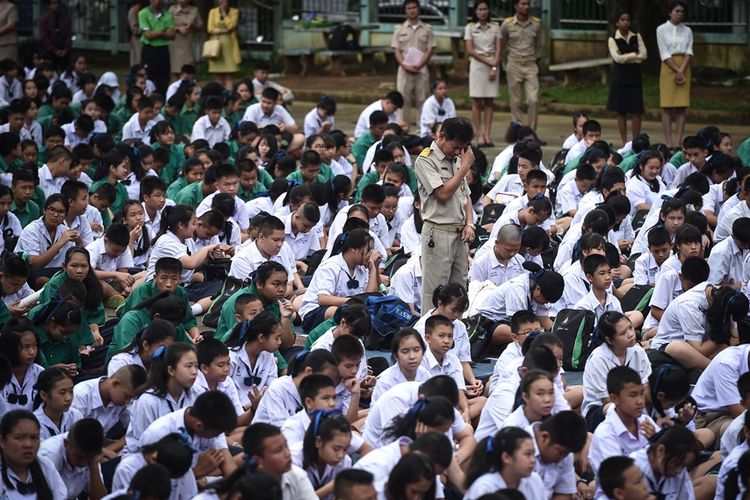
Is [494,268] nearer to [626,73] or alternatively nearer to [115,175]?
[115,175]

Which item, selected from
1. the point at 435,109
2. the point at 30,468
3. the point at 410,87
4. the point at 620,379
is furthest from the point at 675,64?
the point at 30,468

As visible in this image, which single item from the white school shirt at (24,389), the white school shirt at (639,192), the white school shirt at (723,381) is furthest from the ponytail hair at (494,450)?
the white school shirt at (639,192)

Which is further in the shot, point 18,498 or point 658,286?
point 658,286

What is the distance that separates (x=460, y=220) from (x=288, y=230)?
213 centimetres

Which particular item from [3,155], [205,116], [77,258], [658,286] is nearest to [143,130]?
[205,116]

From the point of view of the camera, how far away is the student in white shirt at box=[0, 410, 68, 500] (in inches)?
221

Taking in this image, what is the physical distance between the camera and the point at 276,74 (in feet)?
71.4

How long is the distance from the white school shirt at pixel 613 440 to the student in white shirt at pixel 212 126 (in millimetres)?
8112

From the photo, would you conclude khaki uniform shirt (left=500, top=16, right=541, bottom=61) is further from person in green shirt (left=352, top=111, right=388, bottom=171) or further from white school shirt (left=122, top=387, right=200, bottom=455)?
white school shirt (left=122, top=387, right=200, bottom=455)

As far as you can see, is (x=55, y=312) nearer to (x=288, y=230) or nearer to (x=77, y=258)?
(x=77, y=258)

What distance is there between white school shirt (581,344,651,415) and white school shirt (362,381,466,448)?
95 cm

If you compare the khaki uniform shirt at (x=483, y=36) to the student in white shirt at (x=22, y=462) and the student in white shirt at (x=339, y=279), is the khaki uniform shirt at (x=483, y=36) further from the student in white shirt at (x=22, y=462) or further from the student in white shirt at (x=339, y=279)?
the student in white shirt at (x=22, y=462)

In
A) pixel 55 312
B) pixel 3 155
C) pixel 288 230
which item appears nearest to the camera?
pixel 55 312

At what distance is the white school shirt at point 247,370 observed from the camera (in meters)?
7.09
